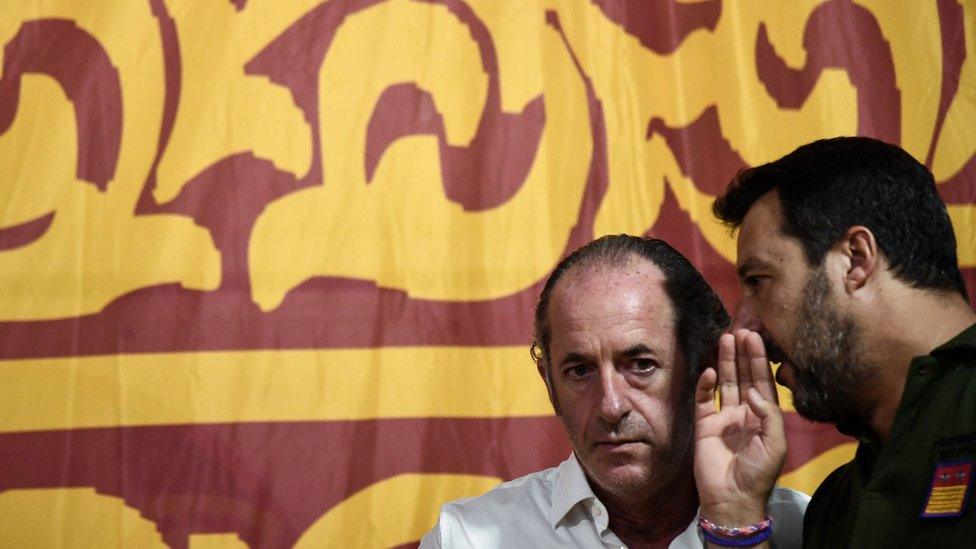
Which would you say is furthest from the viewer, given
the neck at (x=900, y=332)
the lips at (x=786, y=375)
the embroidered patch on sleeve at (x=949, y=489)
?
the lips at (x=786, y=375)

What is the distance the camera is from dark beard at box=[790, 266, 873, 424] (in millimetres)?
1310

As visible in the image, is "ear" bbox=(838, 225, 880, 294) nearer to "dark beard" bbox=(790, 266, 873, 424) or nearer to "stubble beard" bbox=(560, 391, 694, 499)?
"dark beard" bbox=(790, 266, 873, 424)

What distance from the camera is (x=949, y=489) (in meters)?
1.14

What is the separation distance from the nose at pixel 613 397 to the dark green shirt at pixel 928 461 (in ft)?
1.07

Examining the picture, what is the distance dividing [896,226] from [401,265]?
0.94 metres

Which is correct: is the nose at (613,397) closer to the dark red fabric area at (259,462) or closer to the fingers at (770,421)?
the fingers at (770,421)

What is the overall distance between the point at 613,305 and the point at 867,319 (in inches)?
14.1

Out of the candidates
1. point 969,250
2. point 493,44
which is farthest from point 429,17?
point 969,250

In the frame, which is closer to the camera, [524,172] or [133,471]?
[133,471]

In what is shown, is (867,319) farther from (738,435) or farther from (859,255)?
(738,435)

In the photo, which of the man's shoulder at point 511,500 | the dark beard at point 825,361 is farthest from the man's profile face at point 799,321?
the man's shoulder at point 511,500

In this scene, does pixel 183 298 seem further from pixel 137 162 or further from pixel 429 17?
pixel 429 17

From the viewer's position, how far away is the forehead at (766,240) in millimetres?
1377

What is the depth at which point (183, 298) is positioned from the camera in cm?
195
